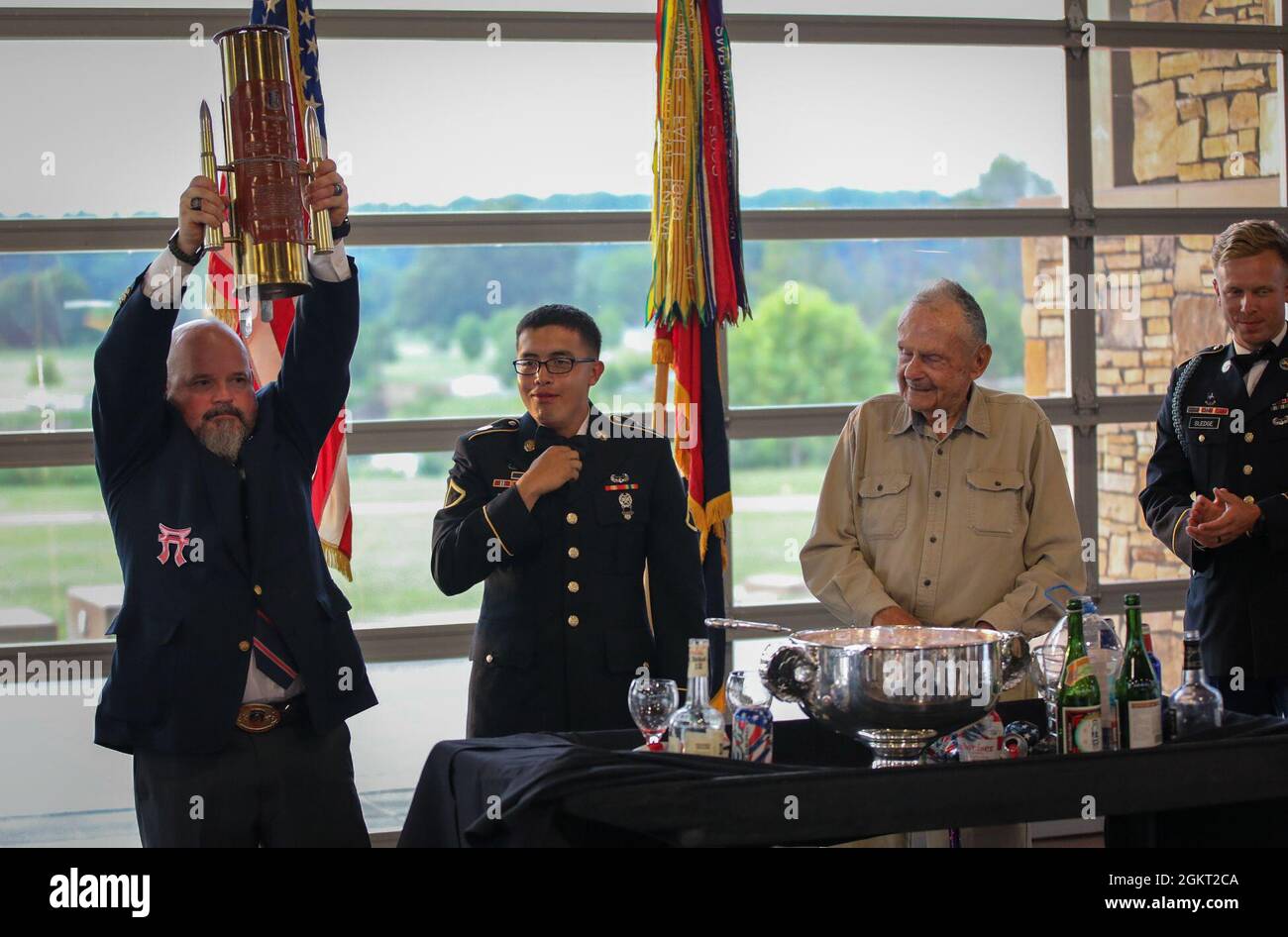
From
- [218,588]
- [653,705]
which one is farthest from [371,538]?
[653,705]

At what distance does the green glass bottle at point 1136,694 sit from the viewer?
2334 millimetres

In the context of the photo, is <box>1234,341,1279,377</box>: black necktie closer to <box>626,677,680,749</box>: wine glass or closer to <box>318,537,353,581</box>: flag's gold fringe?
<box>626,677,680,749</box>: wine glass

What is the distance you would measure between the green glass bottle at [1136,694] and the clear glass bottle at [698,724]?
65 centimetres

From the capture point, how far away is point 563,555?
305 centimetres

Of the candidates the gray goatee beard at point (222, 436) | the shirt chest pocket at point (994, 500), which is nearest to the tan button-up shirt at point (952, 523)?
the shirt chest pocket at point (994, 500)

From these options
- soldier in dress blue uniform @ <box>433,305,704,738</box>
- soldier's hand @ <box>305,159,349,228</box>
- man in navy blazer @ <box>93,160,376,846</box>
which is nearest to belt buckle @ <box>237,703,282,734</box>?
man in navy blazer @ <box>93,160,376,846</box>

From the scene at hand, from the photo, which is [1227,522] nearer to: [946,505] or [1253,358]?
[1253,358]

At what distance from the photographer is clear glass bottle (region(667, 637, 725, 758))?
229 centimetres

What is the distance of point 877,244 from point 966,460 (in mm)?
1949

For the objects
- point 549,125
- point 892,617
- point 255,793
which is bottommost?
point 255,793

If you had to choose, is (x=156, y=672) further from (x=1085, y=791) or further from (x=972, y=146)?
(x=972, y=146)

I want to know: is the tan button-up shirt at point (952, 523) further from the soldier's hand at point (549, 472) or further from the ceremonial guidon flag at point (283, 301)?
the ceremonial guidon flag at point (283, 301)

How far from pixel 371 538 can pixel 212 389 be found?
5.66ft

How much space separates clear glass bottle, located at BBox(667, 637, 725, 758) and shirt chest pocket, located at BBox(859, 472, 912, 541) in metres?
0.92
